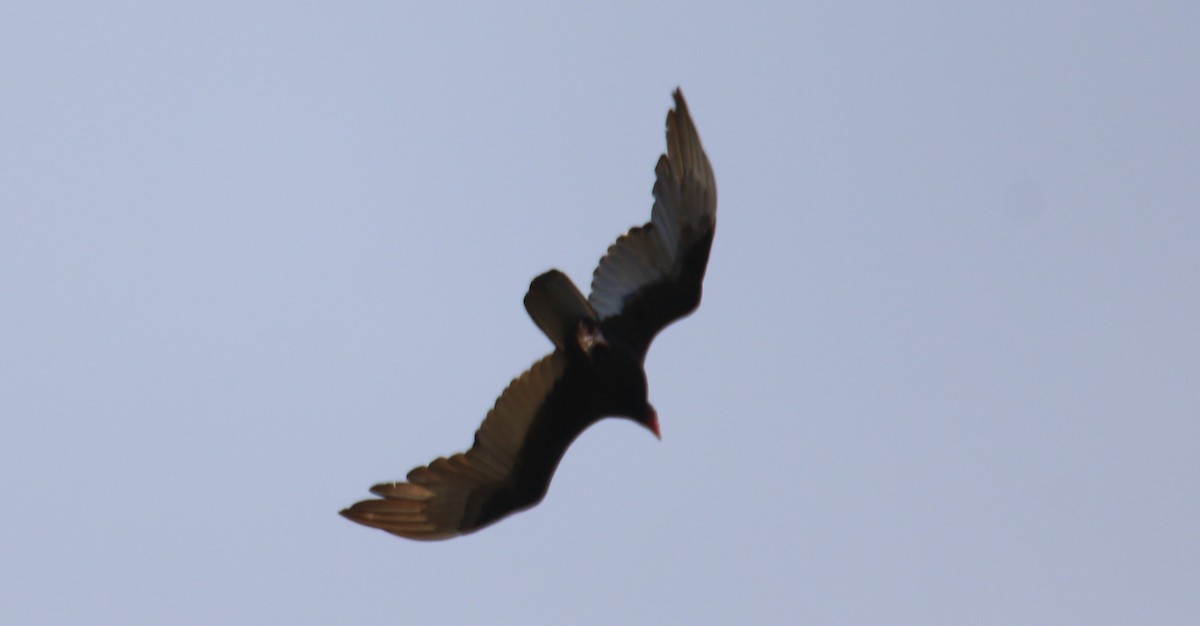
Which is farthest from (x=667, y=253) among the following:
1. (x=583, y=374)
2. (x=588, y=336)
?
(x=583, y=374)

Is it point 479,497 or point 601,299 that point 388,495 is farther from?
point 601,299

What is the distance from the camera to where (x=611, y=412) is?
14.4 metres

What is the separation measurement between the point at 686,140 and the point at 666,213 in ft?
2.13

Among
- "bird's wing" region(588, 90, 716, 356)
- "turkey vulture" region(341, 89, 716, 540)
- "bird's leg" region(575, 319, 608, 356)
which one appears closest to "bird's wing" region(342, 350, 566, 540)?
"turkey vulture" region(341, 89, 716, 540)

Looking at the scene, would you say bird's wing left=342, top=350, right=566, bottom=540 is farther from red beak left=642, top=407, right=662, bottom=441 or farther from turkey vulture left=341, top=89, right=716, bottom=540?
red beak left=642, top=407, right=662, bottom=441

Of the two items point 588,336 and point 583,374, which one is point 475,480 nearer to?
point 583,374

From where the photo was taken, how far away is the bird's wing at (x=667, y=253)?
1350cm

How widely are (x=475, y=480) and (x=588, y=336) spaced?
5.40ft

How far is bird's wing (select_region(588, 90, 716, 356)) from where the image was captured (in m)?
13.5

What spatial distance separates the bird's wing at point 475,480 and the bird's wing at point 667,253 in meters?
0.75

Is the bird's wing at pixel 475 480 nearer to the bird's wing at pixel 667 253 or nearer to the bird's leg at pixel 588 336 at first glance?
the bird's leg at pixel 588 336

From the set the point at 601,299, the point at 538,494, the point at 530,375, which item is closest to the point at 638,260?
the point at 601,299

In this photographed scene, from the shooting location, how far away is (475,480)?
13945 millimetres

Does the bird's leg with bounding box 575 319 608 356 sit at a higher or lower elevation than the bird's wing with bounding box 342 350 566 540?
higher
